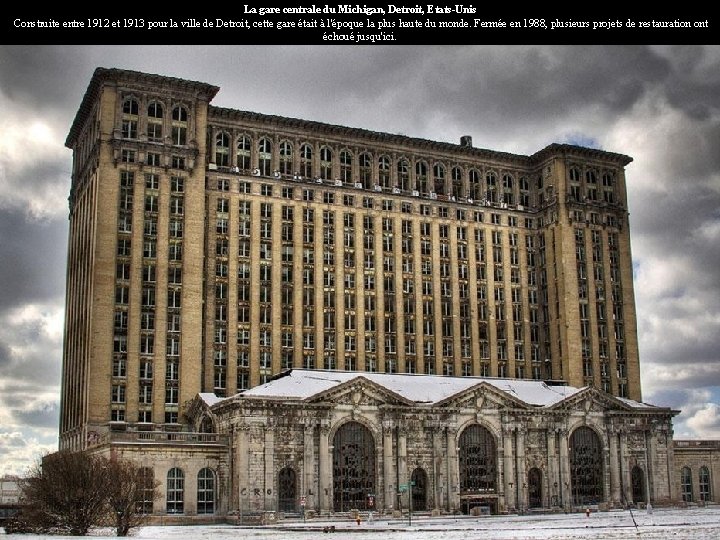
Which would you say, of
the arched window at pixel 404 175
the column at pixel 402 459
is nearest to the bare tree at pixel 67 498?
the column at pixel 402 459

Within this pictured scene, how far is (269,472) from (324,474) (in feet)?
20.8

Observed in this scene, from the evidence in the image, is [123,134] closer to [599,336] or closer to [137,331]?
[137,331]

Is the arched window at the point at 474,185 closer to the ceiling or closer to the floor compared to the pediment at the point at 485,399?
closer to the ceiling

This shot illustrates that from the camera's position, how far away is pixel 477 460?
366ft

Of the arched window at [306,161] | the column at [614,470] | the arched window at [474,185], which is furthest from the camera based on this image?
the arched window at [474,185]

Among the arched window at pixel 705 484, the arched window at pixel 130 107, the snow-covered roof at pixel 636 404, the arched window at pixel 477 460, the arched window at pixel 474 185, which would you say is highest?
the arched window at pixel 130 107

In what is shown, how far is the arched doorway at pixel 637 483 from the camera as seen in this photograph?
4712 inches

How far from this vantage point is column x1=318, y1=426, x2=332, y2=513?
101250 millimetres

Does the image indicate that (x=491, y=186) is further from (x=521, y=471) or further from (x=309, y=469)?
(x=309, y=469)

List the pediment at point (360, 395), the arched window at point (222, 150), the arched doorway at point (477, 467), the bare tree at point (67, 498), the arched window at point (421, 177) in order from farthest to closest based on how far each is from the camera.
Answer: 1. the arched window at point (421, 177)
2. the arched window at point (222, 150)
3. the arched doorway at point (477, 467)
4. the pediment at point (360, 395)
5. the bare tree at point (67, 498)

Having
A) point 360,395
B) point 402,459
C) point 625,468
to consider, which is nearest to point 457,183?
point 360,395

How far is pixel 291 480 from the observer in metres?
101

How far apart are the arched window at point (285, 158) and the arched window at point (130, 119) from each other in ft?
68.0

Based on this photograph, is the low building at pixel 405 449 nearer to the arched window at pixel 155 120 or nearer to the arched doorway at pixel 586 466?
the arched doorway at pixel 586 466
